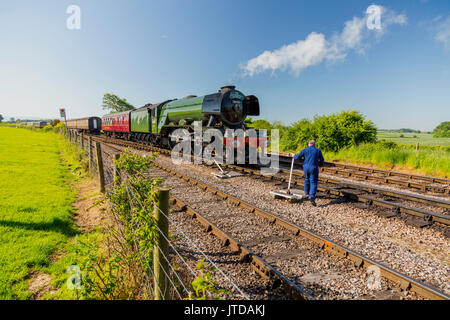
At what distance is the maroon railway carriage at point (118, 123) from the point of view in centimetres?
2387

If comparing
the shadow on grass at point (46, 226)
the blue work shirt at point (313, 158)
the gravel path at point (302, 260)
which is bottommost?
the gravel path at point (302, 260)

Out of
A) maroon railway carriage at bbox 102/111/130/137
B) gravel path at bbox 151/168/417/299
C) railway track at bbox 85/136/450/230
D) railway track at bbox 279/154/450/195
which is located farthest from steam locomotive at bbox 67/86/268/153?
gravel path at bbox 151/168/417/299

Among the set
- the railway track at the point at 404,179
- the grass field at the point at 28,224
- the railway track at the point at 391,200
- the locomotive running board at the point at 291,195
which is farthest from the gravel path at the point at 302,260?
the railway track at the point at 404,179

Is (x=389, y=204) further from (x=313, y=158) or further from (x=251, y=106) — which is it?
(x=251, y=106)

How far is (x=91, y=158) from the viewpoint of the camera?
30.2ft

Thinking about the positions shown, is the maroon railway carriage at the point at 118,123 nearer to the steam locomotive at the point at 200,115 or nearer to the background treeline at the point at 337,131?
the steam locomotive at the point at 200,115

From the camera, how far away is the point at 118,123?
87.3 ft

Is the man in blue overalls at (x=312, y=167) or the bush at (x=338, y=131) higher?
the bush at (x=338, y=131)

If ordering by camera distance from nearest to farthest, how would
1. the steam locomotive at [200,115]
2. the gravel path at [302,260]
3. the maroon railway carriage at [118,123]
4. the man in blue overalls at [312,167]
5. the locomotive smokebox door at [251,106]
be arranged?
the gravel path at [302,260]
the man in blue overalls at [312,167]
the steam locomotive at [200,115]
the locomotive smokebox door at [251,106]
the maroon railway carriage at [118,123]
